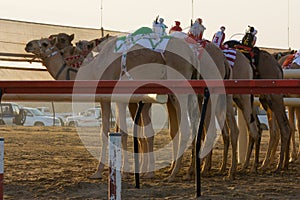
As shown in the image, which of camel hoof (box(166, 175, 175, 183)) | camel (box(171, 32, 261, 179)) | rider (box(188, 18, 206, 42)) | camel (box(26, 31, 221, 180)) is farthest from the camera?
rider (box(188, 18, 206, 42))

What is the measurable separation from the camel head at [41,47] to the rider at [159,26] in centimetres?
165

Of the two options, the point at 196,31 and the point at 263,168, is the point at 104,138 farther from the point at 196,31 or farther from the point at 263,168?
the point at 263,168

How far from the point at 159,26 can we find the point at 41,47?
1880mm

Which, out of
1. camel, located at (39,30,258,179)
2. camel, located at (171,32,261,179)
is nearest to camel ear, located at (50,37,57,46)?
camel, located at (171,32,261,179)

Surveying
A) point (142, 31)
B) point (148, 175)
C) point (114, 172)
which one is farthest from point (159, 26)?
point (114, 172)

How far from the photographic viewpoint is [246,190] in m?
9.39

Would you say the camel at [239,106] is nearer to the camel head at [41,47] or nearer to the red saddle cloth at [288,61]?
the red saddle cloth at [288,61]

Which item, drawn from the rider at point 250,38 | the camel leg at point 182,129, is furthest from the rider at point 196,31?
the rider at point 250,38

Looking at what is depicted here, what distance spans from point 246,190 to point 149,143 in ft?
8.11

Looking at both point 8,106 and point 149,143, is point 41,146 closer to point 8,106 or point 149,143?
point 149,143

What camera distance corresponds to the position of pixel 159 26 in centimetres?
1205

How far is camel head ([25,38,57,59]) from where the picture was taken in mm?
12141

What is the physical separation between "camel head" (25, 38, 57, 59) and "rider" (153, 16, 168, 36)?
64.8 inches

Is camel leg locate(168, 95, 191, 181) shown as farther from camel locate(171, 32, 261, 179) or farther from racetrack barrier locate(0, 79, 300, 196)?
racetrack barrier locate(0, 79, 300, 196)
